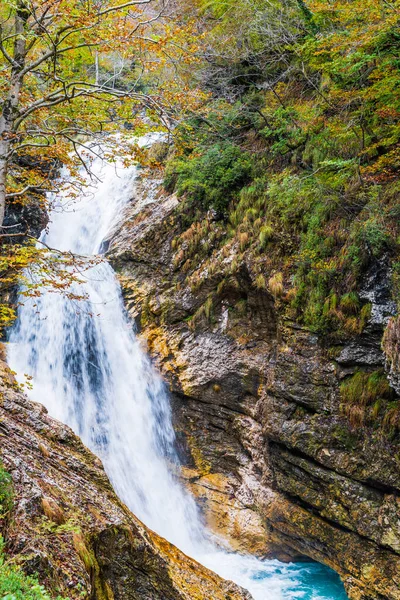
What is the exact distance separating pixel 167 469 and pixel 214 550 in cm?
235

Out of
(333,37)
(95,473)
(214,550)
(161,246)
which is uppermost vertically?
(333,37)

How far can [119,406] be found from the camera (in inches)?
452

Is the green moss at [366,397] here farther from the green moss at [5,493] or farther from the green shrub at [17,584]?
the green shrub at [17,584]

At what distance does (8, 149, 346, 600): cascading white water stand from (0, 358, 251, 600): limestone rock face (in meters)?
4.24

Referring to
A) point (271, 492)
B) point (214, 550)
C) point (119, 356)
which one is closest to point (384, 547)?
point (271, 492)

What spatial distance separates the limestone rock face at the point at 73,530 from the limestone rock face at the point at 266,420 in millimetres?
3160

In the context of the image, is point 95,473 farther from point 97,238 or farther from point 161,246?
point 97,238

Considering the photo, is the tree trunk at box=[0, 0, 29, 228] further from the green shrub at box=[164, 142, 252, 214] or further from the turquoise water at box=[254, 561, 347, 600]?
the turquoise water at box=[254, 561, 347, 600]

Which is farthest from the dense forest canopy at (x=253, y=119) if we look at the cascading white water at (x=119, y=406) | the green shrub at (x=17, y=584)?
the green shrub at (x=17, y=584)

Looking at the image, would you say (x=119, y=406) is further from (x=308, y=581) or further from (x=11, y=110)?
(x=11, y=110)

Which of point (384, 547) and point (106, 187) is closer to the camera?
point (384, 547)

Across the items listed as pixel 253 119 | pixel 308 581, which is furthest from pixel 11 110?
pixel 308 581

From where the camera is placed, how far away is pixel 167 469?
11.1 m

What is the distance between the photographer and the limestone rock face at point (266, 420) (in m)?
7.58
